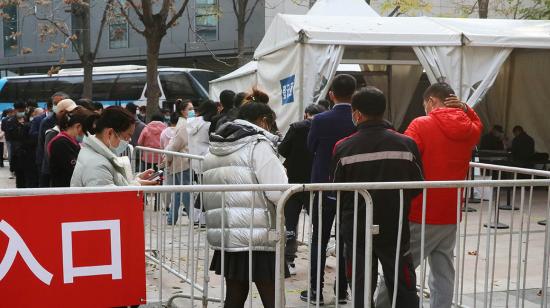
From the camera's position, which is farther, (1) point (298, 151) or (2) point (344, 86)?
(1) point (298, 151)

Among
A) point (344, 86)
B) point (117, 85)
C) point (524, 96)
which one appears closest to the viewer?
point (344, 86)

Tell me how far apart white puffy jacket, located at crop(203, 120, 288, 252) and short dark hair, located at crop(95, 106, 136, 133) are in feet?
2.24

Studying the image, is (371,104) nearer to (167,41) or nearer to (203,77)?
(203,77)

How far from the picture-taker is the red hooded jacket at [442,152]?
4.88 m

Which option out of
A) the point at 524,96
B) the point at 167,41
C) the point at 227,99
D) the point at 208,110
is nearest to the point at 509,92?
the point at 524,96

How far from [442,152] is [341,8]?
10.4 metres

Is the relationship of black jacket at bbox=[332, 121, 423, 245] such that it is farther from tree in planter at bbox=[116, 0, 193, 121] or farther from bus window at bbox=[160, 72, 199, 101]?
bus window at bbox=[160, 72, 199, 101]

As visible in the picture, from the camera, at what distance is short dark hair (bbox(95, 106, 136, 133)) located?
4.88 metres

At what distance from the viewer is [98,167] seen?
15.3 feet

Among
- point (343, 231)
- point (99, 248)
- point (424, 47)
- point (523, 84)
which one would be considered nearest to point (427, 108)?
point (343, 231)

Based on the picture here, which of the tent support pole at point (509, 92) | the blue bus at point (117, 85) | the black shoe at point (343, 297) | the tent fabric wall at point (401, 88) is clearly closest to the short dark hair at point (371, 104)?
the black shoe at point (343, 297)

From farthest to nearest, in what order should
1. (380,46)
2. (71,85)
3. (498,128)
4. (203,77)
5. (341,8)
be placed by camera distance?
(71,85)
(203,77)
(498,128)
(341,8)
(380,46)

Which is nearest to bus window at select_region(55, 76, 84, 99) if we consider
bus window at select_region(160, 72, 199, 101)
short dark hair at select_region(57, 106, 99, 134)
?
bus window at select_region(160, 72, 199, 101)

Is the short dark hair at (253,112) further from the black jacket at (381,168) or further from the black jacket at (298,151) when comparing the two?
the black jacket at (298,151)
